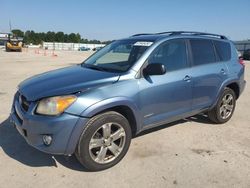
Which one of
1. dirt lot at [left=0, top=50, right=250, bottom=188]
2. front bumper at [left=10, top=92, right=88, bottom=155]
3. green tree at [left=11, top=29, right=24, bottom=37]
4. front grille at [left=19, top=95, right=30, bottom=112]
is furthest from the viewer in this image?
green tree at [left=11, top=29, right=24, bottom=37]

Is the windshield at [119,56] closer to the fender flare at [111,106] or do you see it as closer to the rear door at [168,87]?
the rear door at [168,87]

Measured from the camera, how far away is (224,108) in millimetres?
5707

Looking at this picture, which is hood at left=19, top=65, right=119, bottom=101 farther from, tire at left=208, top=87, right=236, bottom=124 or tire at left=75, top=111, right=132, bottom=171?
tire at left=208, top=87, right=236, bottom=124

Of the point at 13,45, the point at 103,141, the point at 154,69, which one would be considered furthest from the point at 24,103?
the point at 13,45

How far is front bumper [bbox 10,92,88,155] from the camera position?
130 inches

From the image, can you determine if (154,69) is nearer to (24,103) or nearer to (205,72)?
(205,72)

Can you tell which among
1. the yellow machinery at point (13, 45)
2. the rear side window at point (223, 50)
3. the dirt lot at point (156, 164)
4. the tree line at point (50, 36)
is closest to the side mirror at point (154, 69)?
the dirt lot at point (156, 164)

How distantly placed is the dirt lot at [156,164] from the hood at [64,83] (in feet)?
3.19

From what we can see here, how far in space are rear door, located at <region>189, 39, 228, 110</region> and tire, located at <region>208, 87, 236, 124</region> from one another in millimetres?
320

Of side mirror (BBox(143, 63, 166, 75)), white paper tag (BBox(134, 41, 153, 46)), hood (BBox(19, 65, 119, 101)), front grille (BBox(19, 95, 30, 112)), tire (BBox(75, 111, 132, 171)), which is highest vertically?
white paper tag (BBox(134, 41, 153, 46))

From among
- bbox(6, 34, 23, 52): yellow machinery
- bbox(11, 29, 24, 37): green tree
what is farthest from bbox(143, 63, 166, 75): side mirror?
bbox(11, 29, 24, 37): green tree

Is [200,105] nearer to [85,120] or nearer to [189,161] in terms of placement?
[189,161]

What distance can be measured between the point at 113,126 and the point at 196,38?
2.38m

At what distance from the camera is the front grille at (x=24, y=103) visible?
3632 mm
